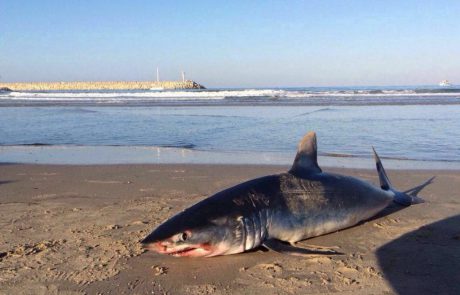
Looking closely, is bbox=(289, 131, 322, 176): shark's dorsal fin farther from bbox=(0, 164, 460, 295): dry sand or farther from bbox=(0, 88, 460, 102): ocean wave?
bbox=(0, 88, 460, 102): ocean wave

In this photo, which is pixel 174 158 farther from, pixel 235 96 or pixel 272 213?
pixel 235 96

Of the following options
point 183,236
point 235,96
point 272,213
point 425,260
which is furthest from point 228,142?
point 235,96

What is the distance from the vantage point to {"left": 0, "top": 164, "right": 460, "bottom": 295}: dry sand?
140 inches

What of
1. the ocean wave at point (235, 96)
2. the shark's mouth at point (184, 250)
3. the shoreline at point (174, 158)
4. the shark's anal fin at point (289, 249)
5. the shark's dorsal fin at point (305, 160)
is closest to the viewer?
the shark's mouth at point (184, 250)

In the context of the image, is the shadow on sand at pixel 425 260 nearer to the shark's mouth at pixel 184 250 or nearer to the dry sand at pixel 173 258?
the dry sand at pixel 173 258

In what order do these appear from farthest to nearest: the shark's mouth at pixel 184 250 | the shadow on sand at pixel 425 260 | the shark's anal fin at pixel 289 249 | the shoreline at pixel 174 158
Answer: the shoreline at pixel 174 158 < the shark's anal fin at pixel 289 249 < the shark's mouth at pixel 184 250 < the shadow on sand at pixel 425 260

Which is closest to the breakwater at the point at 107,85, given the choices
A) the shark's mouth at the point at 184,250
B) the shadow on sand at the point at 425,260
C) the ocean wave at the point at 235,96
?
the ocean wave at the point at 235,96

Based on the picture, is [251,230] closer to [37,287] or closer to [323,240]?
[323,240]

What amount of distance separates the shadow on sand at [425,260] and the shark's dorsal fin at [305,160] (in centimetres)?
103

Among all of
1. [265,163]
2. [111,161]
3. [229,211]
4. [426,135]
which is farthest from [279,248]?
[426,135]

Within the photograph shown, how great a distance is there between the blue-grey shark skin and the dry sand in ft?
0.48

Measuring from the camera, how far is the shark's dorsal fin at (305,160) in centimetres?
483

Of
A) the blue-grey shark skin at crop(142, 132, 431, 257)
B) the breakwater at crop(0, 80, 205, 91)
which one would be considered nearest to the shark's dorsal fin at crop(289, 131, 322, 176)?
the blue-grey shark skin at crop(142, 132, 431, 257)

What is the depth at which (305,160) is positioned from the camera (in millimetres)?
4918
